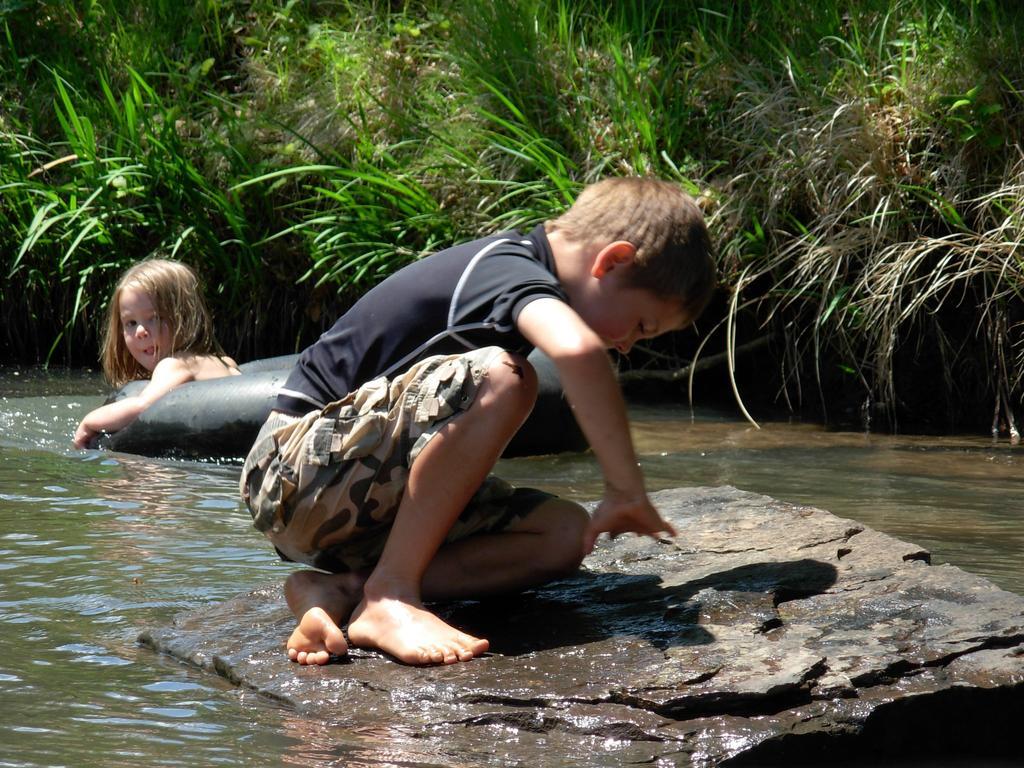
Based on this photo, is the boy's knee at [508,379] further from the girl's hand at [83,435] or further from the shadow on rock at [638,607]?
the girl's hand at [83,435]

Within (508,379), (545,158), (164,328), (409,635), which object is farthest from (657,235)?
(545,158)

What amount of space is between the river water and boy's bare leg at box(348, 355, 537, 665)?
25cm

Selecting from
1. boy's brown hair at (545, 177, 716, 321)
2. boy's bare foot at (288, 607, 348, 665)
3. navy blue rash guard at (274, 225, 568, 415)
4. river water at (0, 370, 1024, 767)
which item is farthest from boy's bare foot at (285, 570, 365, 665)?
boy's brown hair at (545, 177, 716, 321)

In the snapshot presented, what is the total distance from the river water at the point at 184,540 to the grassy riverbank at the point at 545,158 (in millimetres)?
632

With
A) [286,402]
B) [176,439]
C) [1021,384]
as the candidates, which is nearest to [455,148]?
[176,439]

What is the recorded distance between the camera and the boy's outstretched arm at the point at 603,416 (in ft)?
7.84

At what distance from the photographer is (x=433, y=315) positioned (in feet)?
8.91

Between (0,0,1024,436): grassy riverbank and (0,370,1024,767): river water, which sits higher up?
(0,0,1024,436): grassy riverbank

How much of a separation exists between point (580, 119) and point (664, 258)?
15.9ft

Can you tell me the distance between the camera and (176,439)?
18.8ft

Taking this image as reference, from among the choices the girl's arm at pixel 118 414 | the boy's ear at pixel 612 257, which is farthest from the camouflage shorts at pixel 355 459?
the girl's arm at pixel 118 414

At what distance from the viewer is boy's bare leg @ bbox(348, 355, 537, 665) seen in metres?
2.55

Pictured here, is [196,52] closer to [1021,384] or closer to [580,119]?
[580,119]

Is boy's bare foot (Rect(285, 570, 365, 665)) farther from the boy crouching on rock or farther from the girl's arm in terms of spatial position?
the girl's arm
